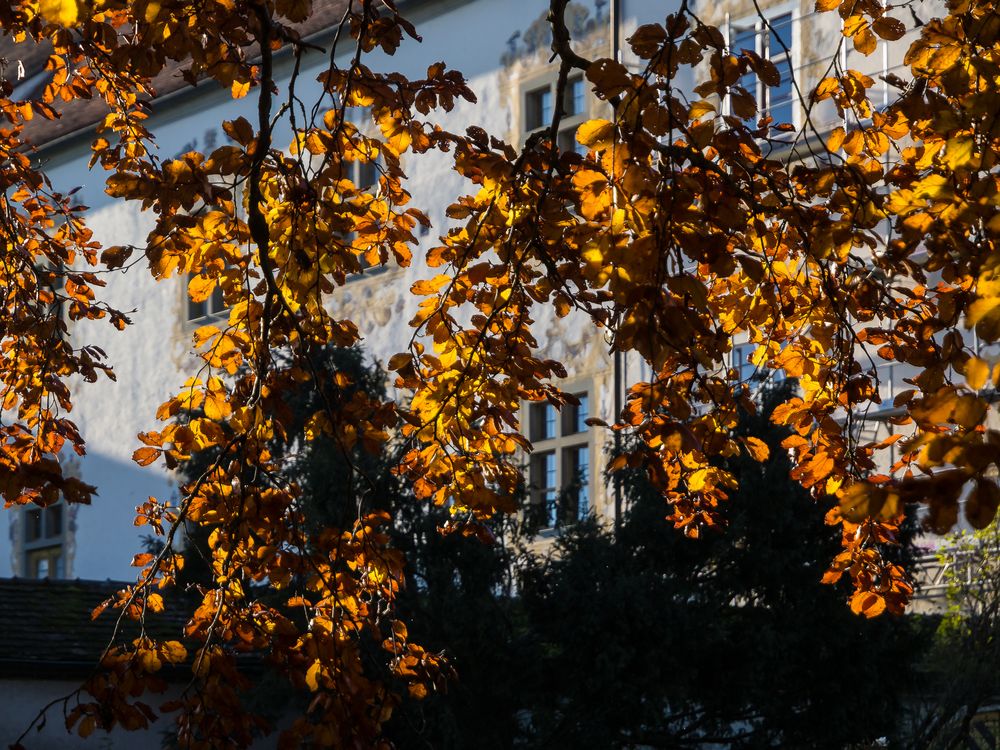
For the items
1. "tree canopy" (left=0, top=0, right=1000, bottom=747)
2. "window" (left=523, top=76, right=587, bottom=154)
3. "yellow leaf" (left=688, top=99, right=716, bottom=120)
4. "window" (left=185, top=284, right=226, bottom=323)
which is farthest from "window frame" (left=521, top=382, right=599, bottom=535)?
"yellow leaf" (left=688, top=99, right=716, bottom=120)

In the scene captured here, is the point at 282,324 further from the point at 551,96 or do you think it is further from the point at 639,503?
the point at 551,96

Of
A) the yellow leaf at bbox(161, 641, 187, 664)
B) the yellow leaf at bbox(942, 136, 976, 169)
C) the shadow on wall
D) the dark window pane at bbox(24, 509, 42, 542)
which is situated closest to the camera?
the yellow leaf at bbox(942, 136, 976, 169)

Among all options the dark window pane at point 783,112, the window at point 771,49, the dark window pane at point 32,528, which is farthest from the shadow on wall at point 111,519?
the dark window pane at point 783,112

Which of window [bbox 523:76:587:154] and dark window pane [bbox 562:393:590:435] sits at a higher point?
window [bbox 523:76:587:154]

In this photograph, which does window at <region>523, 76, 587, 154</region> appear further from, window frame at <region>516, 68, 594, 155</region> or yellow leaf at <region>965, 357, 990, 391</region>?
yellow leaf at <region>965, 357, 990, 391</region>

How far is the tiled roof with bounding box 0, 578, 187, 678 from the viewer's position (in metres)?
12.2

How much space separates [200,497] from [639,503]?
590 centimetres

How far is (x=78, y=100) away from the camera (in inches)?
882

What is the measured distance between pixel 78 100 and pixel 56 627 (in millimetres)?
11017

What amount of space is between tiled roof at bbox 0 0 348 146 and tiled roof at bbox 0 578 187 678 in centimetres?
772

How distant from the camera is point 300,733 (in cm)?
516

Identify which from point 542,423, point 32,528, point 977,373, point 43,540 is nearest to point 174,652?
point 977,373

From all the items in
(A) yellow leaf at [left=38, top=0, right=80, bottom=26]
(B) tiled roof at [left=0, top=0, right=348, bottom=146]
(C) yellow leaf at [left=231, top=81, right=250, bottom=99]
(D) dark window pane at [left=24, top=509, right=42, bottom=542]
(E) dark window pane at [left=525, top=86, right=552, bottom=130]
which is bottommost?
(A) yellow leaf at [left=38, top=0, right=80, bottom=26]

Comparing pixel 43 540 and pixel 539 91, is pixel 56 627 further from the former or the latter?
pixel 43 540
